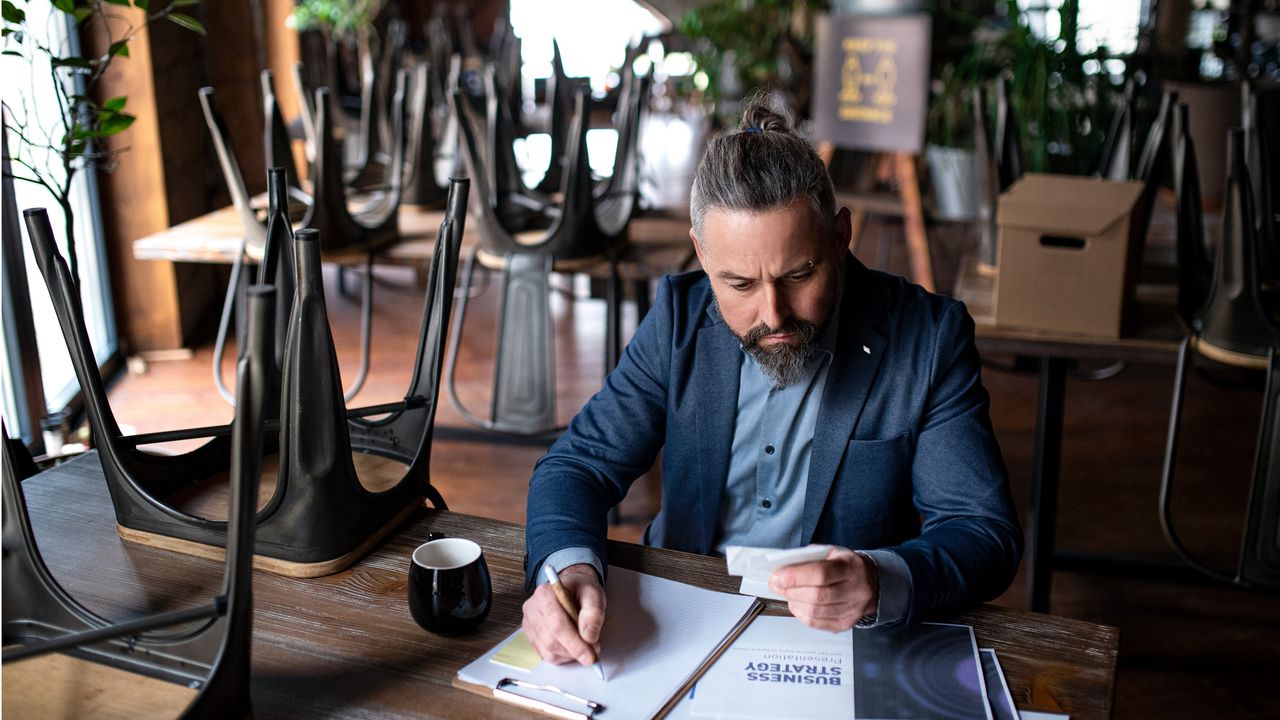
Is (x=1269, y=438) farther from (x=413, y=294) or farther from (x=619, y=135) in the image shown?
(x=413, y=294)

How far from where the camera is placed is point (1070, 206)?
2.30m

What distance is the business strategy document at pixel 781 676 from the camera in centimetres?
107

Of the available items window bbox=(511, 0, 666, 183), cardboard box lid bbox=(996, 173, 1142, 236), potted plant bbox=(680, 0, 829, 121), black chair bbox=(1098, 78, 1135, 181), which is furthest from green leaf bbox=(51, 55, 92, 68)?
window bbox=(511, 0, 666, 183)

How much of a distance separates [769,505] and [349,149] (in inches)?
163

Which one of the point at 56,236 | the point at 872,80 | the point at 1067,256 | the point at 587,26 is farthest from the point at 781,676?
the point at 587,26

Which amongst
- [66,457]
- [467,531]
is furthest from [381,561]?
[66,457]

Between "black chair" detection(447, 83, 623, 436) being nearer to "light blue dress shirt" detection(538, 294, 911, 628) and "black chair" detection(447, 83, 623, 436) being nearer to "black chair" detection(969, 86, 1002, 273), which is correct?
"black chair" detection(969, 86, 1002, 273)

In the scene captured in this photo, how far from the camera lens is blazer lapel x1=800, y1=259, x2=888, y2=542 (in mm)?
1521

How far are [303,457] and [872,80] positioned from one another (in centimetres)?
296

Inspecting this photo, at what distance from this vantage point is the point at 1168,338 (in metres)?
2.36

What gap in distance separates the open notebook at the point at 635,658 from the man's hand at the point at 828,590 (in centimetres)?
8

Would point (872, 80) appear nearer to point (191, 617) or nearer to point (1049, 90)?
point (1049, 90)

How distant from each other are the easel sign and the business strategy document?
108 inches

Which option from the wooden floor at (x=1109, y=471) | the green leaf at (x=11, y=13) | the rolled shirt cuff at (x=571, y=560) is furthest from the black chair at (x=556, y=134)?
the rolled shirt cuff at (x=571, y=560)
